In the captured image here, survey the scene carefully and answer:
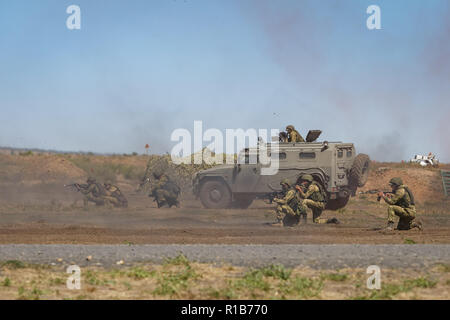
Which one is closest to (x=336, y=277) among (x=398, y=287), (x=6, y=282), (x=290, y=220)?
(x=398, y=287)

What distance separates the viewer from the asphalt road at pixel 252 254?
34.7 feet

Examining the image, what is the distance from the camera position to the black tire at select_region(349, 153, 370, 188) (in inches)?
885

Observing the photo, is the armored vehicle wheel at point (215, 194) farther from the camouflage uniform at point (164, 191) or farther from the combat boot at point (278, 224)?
the combat boot at point (278, 224)

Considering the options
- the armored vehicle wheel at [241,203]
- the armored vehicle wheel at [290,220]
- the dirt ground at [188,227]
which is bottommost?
the dirt ground at [188,227]

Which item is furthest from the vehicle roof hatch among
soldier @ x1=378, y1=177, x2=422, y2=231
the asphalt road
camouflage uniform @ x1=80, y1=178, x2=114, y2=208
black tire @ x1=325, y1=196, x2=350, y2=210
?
the asphalt road

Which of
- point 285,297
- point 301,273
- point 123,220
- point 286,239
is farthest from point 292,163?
point 285,297

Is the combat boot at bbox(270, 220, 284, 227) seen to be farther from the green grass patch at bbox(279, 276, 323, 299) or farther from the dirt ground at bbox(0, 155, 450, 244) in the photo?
the green grass patch at bbox(279, 276, 323, 299)

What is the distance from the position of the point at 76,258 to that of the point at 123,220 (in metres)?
9.67

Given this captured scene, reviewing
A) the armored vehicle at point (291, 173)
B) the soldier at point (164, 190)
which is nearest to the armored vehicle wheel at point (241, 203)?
the armored vehicle at point (291, 173)

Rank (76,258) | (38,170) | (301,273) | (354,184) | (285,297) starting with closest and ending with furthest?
(285,297), (301,273), (76,258), (354,184), (38,170)

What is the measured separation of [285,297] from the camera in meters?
8.10

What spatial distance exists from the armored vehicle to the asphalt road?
31.4 feet

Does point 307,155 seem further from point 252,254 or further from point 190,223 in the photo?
point 252,254
